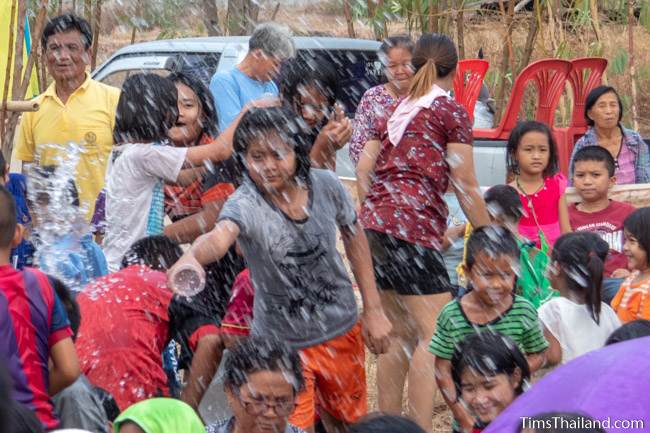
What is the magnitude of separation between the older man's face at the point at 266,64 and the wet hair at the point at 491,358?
244 cm

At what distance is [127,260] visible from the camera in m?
5.33

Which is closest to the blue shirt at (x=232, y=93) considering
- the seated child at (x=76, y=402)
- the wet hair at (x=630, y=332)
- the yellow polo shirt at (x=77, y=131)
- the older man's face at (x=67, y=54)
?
the yellow polo shirt at (x=77, y=131)

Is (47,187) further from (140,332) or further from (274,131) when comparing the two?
(274,131)

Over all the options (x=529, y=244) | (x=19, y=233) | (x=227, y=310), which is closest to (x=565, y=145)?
(x=529, y=244)

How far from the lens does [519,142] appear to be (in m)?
6.74

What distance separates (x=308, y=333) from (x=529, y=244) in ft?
5.93

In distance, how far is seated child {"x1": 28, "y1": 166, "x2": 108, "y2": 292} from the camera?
5257 millimetres

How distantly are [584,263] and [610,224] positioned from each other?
1.33 metres

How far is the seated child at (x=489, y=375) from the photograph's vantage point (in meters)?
4.60

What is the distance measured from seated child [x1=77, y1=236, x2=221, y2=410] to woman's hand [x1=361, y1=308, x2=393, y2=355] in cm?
65

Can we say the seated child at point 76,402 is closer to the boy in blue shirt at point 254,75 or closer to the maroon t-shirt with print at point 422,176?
the maroon t-shirt with print at point 422,176

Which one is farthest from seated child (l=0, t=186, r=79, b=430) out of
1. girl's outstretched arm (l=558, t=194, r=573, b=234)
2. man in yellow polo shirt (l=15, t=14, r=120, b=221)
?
girl's outstretched arm (l=558, t=194, r=573, b=234)

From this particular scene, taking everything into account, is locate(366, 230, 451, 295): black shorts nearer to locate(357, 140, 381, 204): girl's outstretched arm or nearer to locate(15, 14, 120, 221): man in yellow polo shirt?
locate(357, 140, 381, 204): girl's outstretched arm

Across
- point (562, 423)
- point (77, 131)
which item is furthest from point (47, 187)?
point (562, 423)
